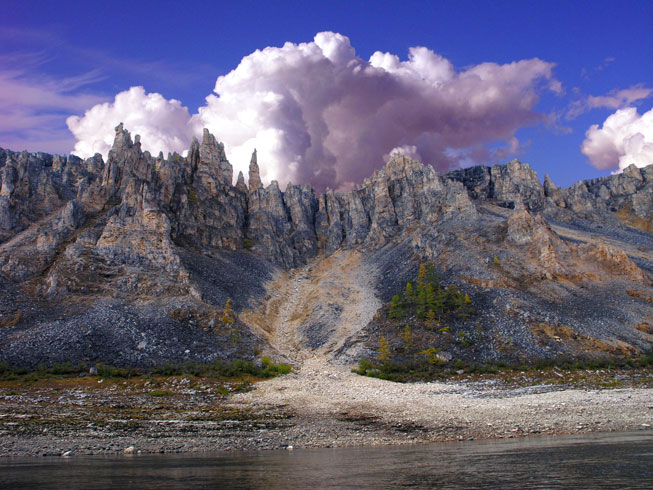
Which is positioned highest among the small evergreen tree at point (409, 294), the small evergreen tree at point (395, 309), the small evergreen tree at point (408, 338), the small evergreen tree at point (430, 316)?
the small evergreen tree at point (409, 294)

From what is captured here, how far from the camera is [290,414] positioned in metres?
46.5

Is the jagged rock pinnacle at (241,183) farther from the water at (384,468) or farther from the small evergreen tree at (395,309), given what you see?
the water at (384,468)

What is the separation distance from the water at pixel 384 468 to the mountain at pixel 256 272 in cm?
4453

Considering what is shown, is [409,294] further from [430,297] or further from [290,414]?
[290,414]

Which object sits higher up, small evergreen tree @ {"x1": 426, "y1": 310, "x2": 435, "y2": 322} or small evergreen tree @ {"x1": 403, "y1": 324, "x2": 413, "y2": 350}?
small evergreen tree @ {"x1": 426, "y1": 310, "x2": 435, "y2": 322}

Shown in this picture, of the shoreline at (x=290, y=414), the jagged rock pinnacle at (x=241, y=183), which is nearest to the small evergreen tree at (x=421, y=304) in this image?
the shoreline at (x=290, y=414)

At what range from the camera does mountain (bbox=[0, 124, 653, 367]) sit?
75625 mm

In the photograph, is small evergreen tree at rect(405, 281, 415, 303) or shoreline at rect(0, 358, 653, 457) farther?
small evergreen tree at rect(405, 281, 415, 303)

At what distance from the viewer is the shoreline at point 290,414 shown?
3500cm

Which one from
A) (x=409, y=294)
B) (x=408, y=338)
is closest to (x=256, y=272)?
(x=409, y=294)

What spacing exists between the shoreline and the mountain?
1473 cm

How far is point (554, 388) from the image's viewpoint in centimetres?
5491

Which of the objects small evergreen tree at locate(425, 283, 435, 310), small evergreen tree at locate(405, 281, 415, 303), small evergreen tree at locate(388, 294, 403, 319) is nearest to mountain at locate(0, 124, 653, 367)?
small evergreen tree at locate(388, 294, 403, 319)

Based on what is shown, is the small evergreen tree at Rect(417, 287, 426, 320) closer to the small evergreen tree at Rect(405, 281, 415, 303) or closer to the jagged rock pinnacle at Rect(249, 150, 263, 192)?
the small evergreen tree at Rect(405, 281, 415, 303)
